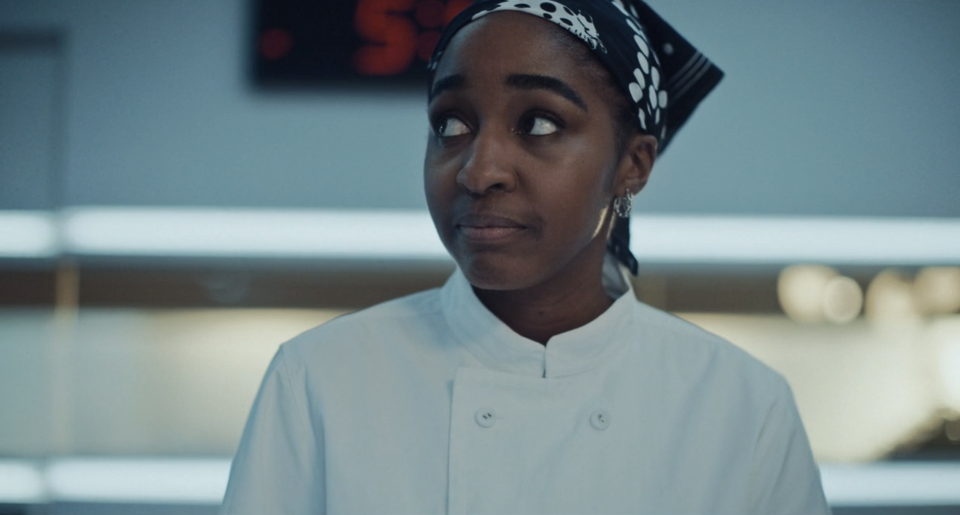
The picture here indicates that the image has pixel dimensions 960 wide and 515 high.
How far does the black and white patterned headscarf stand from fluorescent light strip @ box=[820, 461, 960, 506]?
1099 millimetres

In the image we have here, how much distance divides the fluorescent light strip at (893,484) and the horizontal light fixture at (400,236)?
0.48 meters

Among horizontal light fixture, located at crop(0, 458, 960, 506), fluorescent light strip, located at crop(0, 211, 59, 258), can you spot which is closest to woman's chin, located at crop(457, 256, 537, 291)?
horizontal light fixture, located at crop(0, 458, 960, 506)

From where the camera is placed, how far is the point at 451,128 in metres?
0.73

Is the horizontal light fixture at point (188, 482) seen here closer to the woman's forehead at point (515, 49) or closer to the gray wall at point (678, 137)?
the gray wall at point (678, 137)

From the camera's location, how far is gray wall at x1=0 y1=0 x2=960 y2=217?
170 centimetres

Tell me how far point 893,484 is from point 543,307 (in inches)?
51.7

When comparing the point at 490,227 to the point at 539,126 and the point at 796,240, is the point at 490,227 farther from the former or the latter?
the point at 796,240

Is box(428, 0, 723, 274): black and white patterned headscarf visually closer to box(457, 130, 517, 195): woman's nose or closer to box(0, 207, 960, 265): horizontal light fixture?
box(457, 130, 517, 195): woman's nose

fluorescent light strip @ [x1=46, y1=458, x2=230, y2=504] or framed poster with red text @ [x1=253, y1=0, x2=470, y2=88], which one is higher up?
framed poster with red text @ [x1=253, y1=0, x2=470, y2=88]

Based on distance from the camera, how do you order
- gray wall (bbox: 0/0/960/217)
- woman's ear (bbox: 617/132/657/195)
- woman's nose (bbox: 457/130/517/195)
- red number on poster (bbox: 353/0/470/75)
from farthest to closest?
gray wall (bbox: 0/0/960/217), red number on poster (bbox: 353/0/470/75), woman's ear (bbox: 617/132/657/195), woman's nose (bbox: 457/130/517/195)

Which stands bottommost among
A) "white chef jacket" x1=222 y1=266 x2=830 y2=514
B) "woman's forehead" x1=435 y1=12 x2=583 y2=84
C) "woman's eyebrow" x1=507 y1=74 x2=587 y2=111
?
"white chef jacket" x1=222 y1=266 x2=830 y2=514

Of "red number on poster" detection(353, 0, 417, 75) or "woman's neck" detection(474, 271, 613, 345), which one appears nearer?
"woman's neck" detection(474, 271, 613, 345)

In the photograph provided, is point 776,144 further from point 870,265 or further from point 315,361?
point 315,361

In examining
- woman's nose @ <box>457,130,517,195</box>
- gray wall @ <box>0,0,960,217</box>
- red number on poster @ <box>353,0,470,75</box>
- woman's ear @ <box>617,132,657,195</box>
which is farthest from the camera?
gray wall @ <box>0,0,960,217</box>
